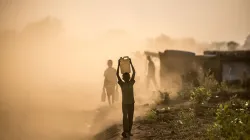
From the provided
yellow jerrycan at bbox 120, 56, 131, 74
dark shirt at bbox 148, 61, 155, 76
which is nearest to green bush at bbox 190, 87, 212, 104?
yellow jerrycan at bbox 120, 56, 131, 74

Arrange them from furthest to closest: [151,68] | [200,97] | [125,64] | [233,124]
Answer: [151,68] < [200,97] < [125,64] < [233,124]

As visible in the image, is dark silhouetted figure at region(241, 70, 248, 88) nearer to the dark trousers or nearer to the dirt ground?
the dirt ground

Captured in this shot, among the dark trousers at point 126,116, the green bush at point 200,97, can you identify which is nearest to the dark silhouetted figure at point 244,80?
the green bush at point 200,97

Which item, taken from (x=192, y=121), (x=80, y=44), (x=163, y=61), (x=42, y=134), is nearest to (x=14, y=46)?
(x=80, y=44)

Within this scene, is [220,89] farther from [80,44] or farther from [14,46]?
[80,44]

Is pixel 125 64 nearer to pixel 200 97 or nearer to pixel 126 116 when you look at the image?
pixel 126 116

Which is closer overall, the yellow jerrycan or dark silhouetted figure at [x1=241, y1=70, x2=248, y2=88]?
the yellow jerrycan

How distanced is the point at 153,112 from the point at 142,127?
1152mm

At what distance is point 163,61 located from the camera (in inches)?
834

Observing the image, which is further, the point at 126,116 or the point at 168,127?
the point at 168,127

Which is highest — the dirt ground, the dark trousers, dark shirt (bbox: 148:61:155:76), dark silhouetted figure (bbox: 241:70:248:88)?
dark shirt (bbox: 148:61:155:76)

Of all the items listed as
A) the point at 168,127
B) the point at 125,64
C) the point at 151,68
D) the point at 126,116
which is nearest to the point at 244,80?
the point at 151,68

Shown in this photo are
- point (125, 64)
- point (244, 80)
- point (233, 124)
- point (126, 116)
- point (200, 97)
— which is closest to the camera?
point (233, 124)

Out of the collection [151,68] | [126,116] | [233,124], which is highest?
[151,68]
